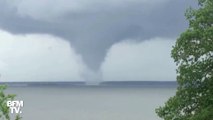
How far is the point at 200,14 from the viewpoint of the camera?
972 inches

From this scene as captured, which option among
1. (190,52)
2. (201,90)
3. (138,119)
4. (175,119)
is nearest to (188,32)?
(190,52)

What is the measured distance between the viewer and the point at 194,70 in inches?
943

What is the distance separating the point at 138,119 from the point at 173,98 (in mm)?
127924

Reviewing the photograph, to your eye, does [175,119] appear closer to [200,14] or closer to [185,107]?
[185,107]

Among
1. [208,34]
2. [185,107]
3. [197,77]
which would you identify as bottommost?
[185,107]

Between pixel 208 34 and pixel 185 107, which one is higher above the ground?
pixel 208 34

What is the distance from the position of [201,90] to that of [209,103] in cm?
85

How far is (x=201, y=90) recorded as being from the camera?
2412 centimetres

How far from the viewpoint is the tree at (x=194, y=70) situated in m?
23.9

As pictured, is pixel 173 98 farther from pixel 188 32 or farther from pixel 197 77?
pixel 188 32

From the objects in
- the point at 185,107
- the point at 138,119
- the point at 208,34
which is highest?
the point at 208,34

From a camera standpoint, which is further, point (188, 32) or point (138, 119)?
point (138, 119)

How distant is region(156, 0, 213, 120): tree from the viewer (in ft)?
78.3

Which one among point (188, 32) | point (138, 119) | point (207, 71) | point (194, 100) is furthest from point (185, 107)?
point (138, 119)
